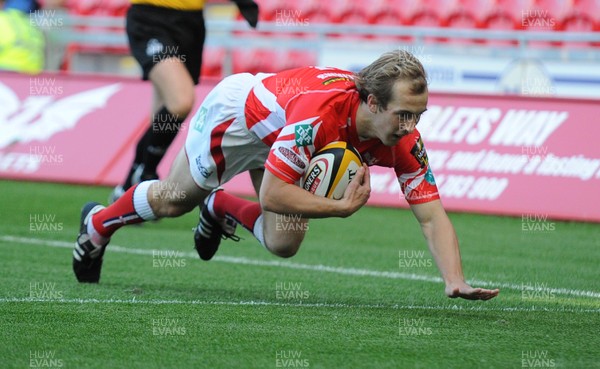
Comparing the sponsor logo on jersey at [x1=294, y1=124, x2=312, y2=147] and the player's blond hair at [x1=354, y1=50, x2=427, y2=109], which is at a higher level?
the player's blond hair at [x1=354, y1=50, x2=427, y2=109]

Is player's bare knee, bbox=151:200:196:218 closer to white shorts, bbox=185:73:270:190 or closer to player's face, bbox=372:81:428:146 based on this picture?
white shorts, bbox=185:73:270:190

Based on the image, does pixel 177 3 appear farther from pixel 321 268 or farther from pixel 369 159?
pixel 369 159

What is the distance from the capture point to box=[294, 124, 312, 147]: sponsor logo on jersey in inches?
204

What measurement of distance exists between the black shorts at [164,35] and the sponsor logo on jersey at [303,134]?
3244mm

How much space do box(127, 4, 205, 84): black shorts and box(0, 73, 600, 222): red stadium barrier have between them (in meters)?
3.29

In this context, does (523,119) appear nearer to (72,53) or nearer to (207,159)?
(207,159)

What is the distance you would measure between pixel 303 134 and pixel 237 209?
54.7 inches

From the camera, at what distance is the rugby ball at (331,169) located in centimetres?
530

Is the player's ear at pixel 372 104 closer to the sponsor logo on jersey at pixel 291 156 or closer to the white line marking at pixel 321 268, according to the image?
the sponsor logo on jersey at pixel 291 156

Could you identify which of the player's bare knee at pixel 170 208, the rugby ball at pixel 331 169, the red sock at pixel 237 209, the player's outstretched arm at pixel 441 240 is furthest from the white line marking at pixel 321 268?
the rugby ball at pixel 331 169

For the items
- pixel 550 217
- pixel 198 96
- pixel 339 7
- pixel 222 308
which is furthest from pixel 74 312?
pixel 339 7

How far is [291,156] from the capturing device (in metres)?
5.21

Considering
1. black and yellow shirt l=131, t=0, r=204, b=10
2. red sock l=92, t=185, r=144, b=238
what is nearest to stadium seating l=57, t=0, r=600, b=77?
black and yellow shirt l=131, t=0, r=204, b=10

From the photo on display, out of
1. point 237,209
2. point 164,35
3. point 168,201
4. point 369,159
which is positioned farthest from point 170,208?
point 164,35
